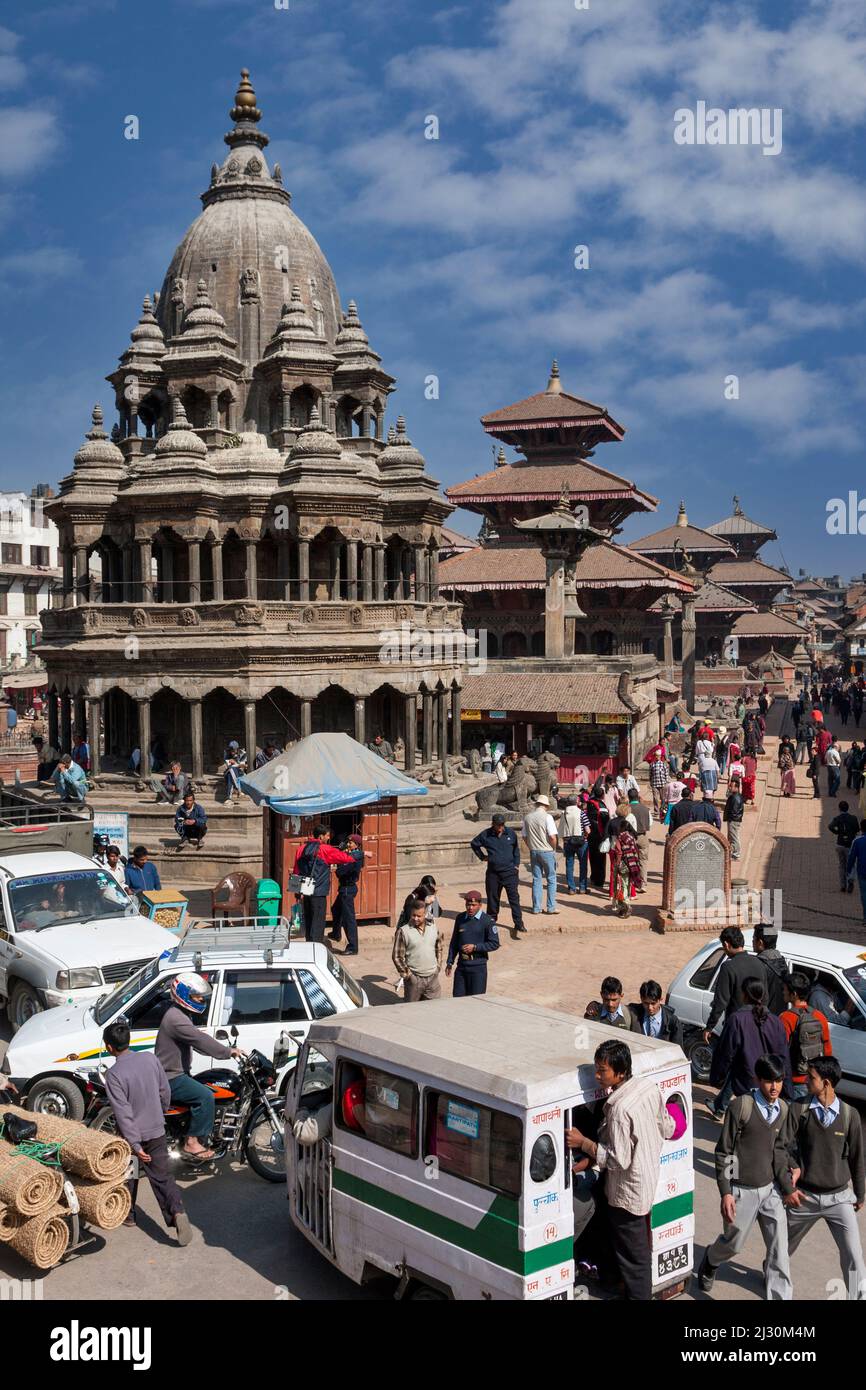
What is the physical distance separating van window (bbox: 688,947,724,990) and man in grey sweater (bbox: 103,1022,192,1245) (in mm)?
5542

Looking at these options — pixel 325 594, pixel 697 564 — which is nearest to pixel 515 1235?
pixel 325 594

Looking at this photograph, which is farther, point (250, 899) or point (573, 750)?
point (573, 750)

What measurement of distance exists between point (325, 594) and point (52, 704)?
342 inches

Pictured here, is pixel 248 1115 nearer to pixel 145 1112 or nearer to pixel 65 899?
pixel 145 1112

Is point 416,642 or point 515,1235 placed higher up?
point 416,642

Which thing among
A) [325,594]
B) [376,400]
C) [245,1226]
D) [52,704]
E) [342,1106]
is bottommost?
[245,1226]

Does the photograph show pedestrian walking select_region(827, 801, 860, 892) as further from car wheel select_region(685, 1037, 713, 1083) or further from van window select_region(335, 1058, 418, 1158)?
van window select_region(335, 1058, 418, 1158)

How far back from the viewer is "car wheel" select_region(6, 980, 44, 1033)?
39.9ft

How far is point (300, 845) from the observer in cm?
1662

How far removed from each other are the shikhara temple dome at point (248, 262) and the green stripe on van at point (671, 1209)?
31.2 metres

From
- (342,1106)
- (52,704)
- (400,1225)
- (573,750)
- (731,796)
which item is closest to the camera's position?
(400,1225)

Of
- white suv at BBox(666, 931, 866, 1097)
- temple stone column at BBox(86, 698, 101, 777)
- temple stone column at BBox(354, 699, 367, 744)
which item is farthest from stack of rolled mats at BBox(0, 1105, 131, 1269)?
temple stone column at BBox(86, 698, 101, 777)

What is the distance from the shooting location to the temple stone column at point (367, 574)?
31984 millimetres
